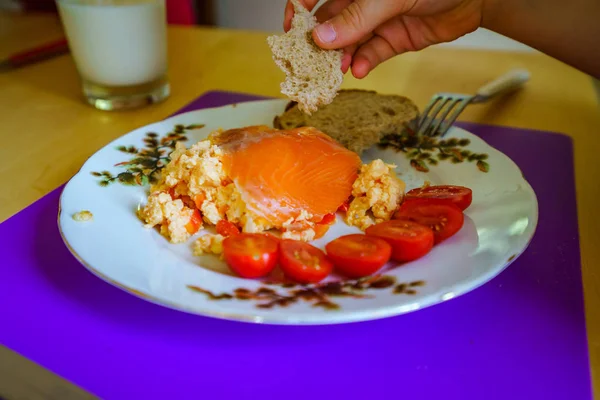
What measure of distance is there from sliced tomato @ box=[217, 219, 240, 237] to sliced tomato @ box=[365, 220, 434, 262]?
373 millimetres

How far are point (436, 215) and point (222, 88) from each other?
1.65m

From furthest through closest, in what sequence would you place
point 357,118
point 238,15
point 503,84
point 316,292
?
1. point 238,15
2. point 503,84
3. point 357,118
4. point 316,292

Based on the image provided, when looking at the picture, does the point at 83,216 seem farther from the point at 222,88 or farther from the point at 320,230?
the point at 222,88

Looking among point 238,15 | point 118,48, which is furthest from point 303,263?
point 238,15

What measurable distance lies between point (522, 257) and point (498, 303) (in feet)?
0.74

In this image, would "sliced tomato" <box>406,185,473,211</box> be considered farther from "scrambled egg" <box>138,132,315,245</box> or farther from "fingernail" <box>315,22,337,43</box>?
"fingernail" <box>315,22,337,43</box>

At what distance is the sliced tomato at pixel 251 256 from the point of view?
1.14 metres

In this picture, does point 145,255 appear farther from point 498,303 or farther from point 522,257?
point 522,257

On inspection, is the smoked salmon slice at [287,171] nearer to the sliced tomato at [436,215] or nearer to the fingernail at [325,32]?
the sliced tomato at [436,215]

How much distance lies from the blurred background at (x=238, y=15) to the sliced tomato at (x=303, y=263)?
367cm

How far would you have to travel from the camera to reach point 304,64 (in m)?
1.58

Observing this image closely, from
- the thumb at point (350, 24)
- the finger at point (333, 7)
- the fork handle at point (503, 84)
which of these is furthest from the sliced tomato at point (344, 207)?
the fork handle at point (503, 84)

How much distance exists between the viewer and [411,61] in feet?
9.98

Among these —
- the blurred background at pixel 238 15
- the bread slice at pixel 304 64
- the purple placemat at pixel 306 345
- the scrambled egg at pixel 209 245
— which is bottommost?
the blurred background at pixel 238 15
